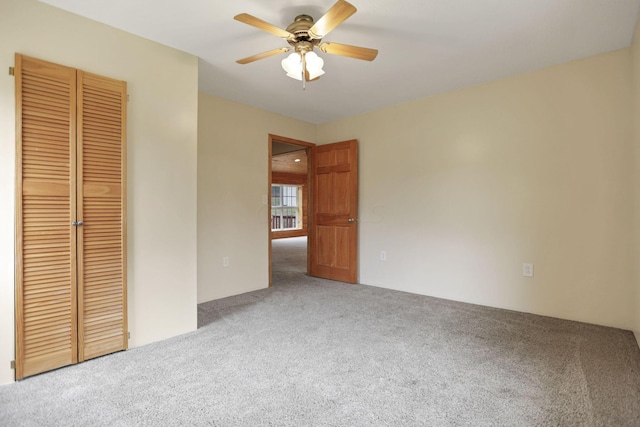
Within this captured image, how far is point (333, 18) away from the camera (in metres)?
1.77

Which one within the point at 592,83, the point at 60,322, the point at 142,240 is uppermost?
the point at 592,83

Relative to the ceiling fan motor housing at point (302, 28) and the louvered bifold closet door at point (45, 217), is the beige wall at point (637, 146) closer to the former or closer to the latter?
the ceiling fan motor housing at point (302, 28)

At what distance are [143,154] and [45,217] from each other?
73cm

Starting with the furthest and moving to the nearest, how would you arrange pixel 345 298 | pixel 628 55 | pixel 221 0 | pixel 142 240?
pixel 345 298
pixel 628 55
pixel 142 240
pixel 221 0

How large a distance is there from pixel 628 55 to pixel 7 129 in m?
4.43

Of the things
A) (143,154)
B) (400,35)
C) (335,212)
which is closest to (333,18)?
(400,35)

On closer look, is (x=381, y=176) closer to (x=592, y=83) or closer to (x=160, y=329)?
(x=592, y=83)

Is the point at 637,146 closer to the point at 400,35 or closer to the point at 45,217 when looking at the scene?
the point at 400,35

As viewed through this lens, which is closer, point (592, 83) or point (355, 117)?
point (592, 83)

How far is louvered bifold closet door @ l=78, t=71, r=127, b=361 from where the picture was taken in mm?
2084

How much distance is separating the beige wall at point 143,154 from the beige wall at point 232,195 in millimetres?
894

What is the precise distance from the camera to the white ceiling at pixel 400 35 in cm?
201

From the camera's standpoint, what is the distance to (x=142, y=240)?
2.37 meters

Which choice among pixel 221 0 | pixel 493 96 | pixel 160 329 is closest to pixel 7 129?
pixel 221 0
